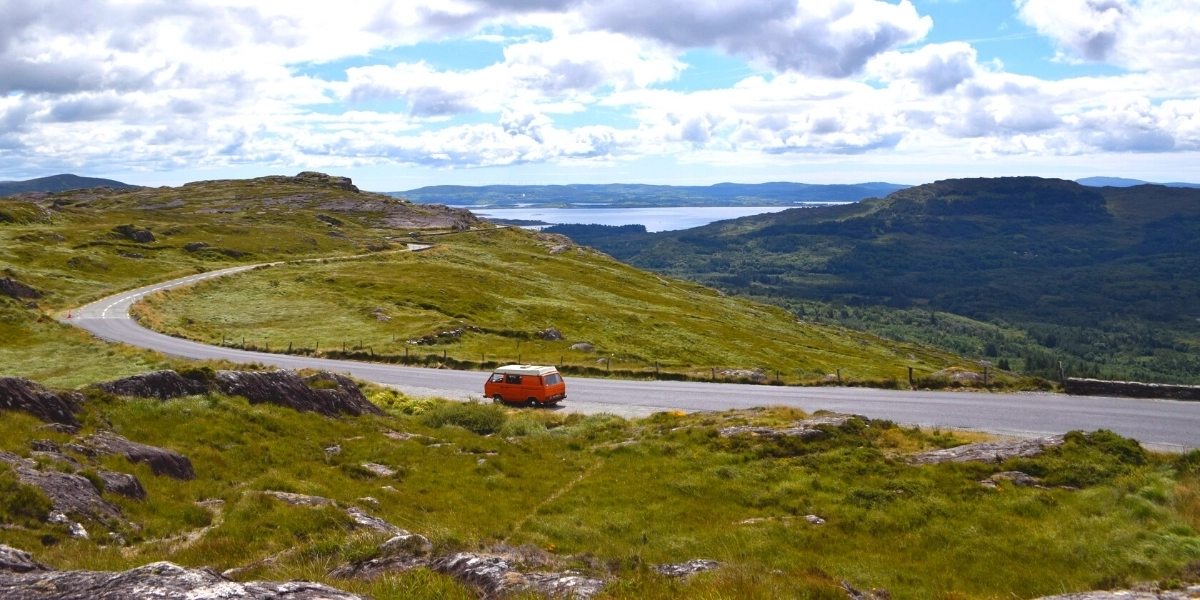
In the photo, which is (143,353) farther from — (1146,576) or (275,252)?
(275,252)

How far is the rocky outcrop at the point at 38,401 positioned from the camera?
17.9m

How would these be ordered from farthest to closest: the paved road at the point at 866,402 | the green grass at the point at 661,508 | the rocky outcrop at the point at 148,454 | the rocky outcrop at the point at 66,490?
the paved road at the point at 866,402 < the rocky outcrop at the point at 148,454 < the rocky outcrop at the point at 66,490 < the green grass at the point at 661,508

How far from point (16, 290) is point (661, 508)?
8844 cm

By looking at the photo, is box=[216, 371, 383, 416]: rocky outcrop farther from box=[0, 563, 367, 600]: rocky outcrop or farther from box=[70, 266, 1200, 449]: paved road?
box=[0, 563, 367, 600]: rocky outcrop

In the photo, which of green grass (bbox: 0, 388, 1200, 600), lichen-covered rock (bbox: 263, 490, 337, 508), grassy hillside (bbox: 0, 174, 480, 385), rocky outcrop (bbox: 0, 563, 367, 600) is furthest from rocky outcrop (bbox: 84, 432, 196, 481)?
grassy hillside (bbox: 0, 174, 480, 385)

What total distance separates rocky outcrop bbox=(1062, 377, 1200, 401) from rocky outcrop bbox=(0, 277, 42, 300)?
309 ft

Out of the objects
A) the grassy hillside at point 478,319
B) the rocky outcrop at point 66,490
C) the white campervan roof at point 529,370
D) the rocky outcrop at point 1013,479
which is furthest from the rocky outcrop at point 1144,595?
the grassy hillside at point 478,319

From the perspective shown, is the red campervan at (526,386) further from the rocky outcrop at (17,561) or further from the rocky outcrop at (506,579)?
the rocky outcrop at (17,561)

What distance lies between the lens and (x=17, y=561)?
938cm

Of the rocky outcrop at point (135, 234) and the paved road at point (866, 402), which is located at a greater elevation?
the rocky outcrop at point (135, 234)

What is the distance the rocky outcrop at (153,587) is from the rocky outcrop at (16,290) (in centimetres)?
8631

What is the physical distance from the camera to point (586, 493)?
816 inches

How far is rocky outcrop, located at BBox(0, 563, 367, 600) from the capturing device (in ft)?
24.9

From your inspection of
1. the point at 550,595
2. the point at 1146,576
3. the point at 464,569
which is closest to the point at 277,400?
the point at 464,569
